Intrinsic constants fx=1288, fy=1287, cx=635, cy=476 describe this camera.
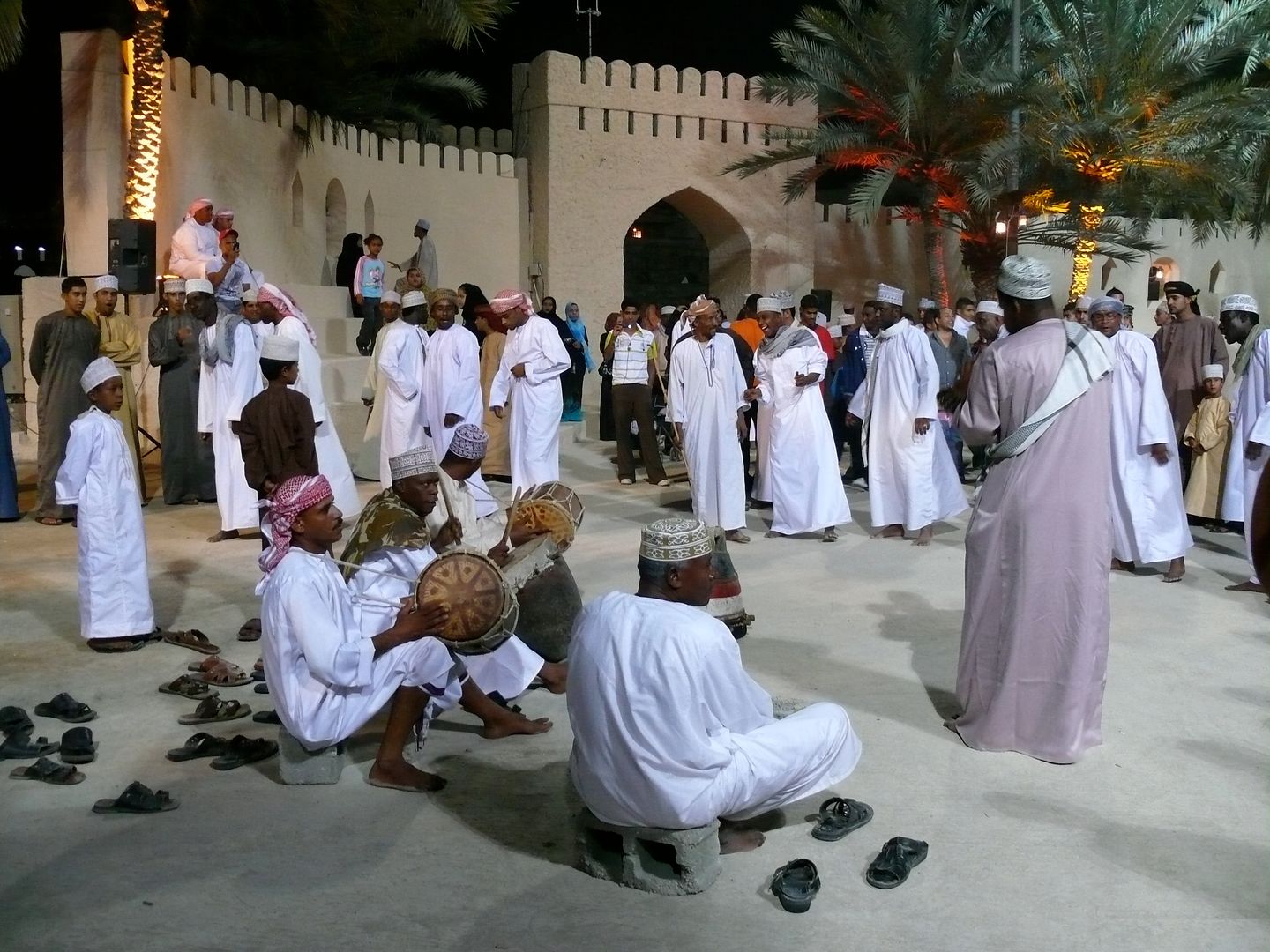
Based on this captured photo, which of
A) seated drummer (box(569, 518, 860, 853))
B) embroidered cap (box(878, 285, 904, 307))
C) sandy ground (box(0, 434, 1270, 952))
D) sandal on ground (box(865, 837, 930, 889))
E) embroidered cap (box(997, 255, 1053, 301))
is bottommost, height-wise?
sandy ground (box(0, 434, 1270, 952))

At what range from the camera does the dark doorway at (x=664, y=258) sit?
3027cm

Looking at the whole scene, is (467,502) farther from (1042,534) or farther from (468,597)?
(1042,534)

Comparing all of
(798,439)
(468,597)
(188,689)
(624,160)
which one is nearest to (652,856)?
(468,597)

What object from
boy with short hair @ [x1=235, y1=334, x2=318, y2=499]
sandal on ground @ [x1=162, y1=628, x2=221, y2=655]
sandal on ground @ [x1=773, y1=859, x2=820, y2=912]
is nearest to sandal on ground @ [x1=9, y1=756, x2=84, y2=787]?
sandal on ground @ [x1=162, y1=628, x2=221, y2=655]

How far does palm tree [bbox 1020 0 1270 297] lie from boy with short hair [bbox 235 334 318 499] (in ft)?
46.3

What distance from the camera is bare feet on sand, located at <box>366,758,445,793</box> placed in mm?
4594

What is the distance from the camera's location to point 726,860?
3.99m

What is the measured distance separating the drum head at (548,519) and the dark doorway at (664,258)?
24784 mm

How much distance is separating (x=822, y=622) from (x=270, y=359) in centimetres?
356

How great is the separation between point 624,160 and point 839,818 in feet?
62.1

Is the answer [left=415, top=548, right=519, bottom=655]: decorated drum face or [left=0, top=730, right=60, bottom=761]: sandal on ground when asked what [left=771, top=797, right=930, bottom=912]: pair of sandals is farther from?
[left=0, top=730, right=60, bottom=761]: sandal on ground

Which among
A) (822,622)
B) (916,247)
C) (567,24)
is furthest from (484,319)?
(567,24)

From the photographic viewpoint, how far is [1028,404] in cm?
493

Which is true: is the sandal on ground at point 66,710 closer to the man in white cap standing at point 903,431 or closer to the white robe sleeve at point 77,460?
the white robe sleeve at point 77,460
